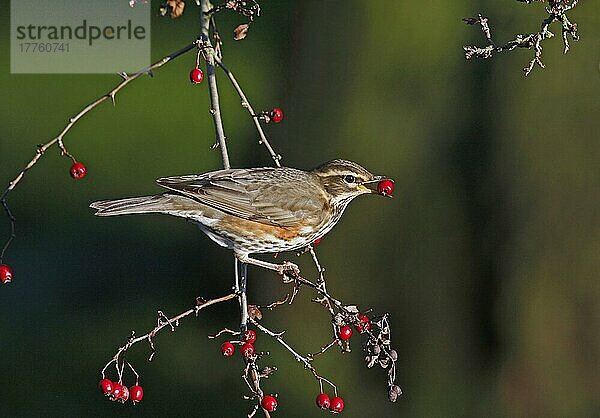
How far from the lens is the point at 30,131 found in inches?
243

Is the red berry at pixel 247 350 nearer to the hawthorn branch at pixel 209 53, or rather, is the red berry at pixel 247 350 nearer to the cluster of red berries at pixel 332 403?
the cluster of red berries at pixel 332 403

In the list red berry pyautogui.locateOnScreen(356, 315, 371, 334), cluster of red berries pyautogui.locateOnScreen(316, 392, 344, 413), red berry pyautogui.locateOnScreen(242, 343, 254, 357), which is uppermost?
red berry pyautogui.locateOnScreen(356, 315, 371, 334)

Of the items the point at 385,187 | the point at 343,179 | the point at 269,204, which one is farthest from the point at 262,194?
the point at 385,187

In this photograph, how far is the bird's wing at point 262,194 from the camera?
8.07 ft

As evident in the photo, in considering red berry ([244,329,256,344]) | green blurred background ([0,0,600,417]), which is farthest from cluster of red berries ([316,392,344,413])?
green blurred background ([0,0,600,417])

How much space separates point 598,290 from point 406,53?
4.44 ft

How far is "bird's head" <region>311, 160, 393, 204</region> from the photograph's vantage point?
8.36ft

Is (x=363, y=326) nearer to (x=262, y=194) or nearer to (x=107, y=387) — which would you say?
(x=262, y=194)

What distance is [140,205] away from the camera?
7.68ft

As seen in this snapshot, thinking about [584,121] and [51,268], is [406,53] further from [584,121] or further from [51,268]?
[51,268]

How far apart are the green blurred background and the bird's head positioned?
1678mm

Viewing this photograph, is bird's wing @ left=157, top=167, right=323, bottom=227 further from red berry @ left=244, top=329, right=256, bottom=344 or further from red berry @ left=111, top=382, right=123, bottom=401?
red berry @ left=111, top=382, right=123, bottom=401

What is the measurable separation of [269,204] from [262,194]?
3 centimetres

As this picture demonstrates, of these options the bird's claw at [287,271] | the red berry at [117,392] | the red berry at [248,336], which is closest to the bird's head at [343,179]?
the bird's claw at [287,271]
